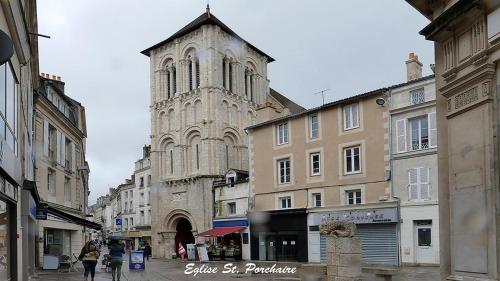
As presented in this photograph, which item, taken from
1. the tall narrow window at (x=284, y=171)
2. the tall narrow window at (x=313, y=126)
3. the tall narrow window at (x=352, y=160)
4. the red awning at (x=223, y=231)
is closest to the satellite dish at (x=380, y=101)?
the tall narrow window at (x=352, y=160)

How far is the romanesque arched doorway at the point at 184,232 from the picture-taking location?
154ft

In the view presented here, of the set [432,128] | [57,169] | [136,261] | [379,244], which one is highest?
[432,128]

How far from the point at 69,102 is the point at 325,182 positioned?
1641cm

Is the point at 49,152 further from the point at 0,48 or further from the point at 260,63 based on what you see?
the point at 260,63

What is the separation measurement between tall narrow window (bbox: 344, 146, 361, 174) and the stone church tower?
50.6ft

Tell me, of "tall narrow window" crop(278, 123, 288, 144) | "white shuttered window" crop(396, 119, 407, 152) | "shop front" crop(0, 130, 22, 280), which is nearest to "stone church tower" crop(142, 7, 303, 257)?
"tall narrow window" crop(278, 123, 288, 144)

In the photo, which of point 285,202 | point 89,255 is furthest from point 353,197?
point 89,255

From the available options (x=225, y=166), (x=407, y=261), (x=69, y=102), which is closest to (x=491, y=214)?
(x=407, y=261)

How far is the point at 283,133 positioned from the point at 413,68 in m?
8.53

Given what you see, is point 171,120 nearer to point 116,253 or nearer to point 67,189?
point 67,189

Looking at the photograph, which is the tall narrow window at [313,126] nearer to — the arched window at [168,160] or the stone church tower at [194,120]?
the stone church tower at [194,120]

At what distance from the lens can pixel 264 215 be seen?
33.4 m

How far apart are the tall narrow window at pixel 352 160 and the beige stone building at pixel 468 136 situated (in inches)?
771

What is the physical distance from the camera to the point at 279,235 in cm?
3228
